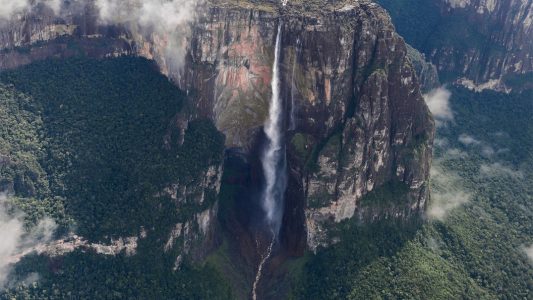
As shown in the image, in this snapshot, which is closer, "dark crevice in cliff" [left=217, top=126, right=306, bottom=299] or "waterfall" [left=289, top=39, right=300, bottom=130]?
"waterfall" [left=289, top=39, right=300, bottom=130]

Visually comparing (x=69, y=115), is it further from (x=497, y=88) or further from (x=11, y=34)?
(x=497, y=88)

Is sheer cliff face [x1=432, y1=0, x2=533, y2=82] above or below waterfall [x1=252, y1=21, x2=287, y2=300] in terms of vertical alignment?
above

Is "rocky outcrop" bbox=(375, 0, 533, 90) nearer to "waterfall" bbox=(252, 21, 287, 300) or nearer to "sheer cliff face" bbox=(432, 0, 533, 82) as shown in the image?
"sheer cliff face" bbox=(432, 0, 533, 82)

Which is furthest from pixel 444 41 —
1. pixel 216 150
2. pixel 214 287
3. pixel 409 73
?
pixel 214 287

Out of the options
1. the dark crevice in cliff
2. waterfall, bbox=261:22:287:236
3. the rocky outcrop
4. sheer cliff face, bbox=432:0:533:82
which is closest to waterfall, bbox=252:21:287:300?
waterfall, bbox=261:22:287:236

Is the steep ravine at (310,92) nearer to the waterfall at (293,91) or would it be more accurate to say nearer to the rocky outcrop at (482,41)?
the waterfall at (293,91)

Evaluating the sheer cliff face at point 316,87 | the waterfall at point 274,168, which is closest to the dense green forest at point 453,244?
the sheer cliff face at point 316,87
